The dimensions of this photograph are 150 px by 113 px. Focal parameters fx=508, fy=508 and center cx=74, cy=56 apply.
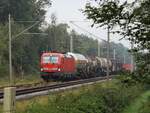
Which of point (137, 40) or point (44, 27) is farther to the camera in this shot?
point (44, 27)

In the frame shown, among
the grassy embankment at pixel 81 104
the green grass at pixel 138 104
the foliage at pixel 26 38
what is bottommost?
the grassy embankment at pixel 81 104

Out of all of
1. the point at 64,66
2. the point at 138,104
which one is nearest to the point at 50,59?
the point at 64,66

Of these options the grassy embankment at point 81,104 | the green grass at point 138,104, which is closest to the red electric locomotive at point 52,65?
the grassy embankment at point 81,104

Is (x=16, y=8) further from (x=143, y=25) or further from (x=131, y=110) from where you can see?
(x=131, y=110)

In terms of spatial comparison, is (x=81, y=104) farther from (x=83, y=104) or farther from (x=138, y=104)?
(x=138, y=104)

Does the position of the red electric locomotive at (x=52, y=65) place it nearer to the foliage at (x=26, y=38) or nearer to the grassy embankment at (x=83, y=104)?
the foliage at (x=26, y=38)

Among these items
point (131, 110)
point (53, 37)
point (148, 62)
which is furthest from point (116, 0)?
point (53, 37)

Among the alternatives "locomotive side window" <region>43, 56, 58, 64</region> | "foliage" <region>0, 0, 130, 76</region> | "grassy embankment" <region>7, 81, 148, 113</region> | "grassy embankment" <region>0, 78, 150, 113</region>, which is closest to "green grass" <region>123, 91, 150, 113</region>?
"grassy embankment" <region>0, 78, 150, 113</region>

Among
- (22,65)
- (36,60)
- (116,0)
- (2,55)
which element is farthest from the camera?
(36,60)

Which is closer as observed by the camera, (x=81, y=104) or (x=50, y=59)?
(x=81, y=104)

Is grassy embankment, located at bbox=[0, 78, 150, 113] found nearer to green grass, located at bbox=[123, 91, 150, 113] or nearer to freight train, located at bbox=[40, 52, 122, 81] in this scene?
green grass, located at bbox=[123, 91, 150, 113]

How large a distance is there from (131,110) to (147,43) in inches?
283

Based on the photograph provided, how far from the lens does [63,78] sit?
56.1 metres

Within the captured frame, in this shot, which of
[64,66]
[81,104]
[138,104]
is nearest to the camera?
[138,104]
